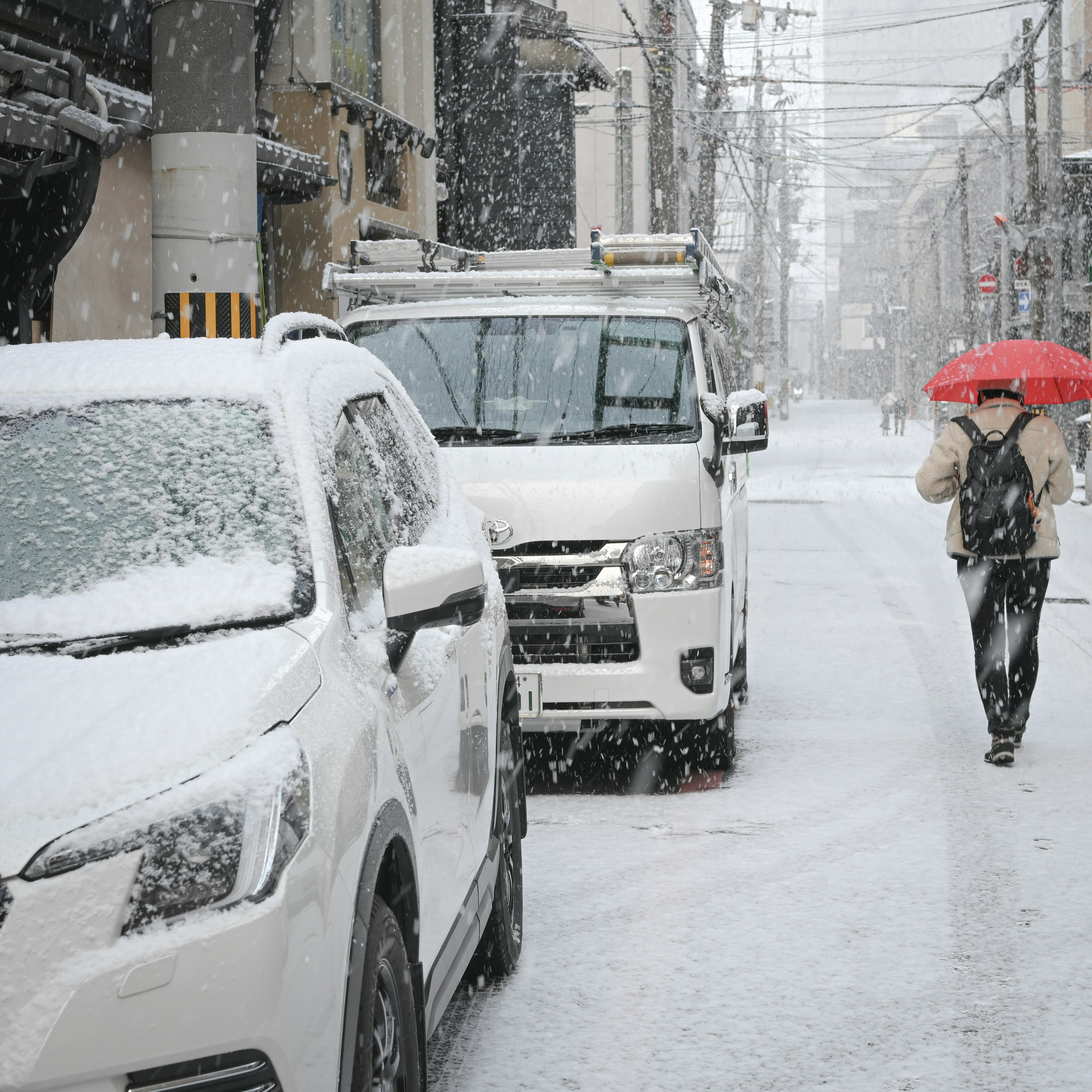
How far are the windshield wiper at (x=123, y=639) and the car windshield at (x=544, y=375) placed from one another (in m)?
4.44

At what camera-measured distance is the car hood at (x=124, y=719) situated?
237cm

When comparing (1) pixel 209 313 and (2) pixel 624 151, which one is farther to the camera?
(2) pixel 624 151

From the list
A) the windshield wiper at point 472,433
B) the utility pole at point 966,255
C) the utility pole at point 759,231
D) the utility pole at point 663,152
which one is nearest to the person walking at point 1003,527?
the windshield wiper at point 472,433

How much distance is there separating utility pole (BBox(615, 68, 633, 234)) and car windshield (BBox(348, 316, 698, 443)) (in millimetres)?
33712

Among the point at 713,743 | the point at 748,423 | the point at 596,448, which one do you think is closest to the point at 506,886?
the point at 596,448

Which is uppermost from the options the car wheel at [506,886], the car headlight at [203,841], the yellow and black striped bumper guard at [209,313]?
Answer: the yellow and black striped bumper guard at [209,313]

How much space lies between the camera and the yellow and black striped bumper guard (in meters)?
7.82

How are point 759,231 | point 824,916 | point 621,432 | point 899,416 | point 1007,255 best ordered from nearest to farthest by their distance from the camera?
point 824,916 < point 621,432 < point 1007,255 < point 899,416 < point 759,231

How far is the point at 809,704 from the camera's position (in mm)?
9578

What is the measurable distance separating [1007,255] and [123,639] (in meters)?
46.5

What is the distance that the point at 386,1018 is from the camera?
9.82 feet

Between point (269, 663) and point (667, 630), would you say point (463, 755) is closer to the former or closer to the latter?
point (269, 663)

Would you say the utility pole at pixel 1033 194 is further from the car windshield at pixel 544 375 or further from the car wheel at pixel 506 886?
the car wheel at pixel 506 886

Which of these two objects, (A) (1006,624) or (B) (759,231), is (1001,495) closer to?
(A) (1006,624)
